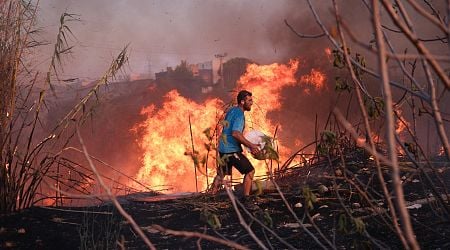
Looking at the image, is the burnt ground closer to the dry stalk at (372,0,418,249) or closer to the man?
the man

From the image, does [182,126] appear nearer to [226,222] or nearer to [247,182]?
[247,182]

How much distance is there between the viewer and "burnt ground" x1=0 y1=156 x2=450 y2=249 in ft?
13.0

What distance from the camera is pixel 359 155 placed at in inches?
273

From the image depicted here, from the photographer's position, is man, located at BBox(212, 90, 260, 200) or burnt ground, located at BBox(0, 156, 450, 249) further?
man, located at BBox(212, 90, 260, 200)

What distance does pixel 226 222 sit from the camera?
5117 millimetres

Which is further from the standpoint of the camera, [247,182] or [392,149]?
[247,182]

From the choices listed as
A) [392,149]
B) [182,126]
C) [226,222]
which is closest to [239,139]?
[226,222]

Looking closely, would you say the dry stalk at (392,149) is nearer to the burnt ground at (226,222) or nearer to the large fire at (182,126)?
the burnt ground at (226,222)

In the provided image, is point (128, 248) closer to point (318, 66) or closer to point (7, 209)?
point (7, 209)

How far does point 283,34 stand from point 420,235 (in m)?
19.5

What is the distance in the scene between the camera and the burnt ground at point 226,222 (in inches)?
156

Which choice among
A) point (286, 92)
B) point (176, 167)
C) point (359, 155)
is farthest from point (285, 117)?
point (359, 155)

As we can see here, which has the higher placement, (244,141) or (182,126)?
(182,126)

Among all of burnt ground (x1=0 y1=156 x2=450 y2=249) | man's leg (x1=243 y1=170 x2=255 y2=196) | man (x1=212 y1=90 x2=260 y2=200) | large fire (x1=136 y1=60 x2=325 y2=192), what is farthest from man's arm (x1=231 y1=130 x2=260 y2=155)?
large fire (x1=136 y1=60 x2=325 y2=192)
